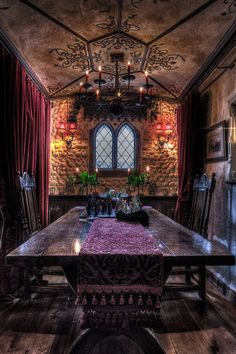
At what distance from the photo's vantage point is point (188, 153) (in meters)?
5.11

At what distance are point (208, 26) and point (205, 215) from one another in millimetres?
1988

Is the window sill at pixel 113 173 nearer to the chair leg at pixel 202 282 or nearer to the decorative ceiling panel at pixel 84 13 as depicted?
the decorative ceiling panel at pixel 84 13

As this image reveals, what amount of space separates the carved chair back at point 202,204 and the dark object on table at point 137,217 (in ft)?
1.97

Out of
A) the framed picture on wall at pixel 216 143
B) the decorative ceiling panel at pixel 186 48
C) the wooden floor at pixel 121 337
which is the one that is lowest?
the wooden floor at pixel 121 337

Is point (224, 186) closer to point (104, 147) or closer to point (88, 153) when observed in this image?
point (104, 147)

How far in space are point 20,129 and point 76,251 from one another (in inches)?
104

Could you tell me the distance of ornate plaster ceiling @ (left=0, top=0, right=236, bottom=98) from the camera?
311cm

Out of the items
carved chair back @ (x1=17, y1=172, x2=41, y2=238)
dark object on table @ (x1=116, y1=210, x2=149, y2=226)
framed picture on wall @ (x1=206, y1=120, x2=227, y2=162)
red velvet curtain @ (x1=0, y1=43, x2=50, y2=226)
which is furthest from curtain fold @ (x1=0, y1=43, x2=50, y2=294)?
framed picture on wall @ (x1=206, y1=120, x2=227, y2=162)

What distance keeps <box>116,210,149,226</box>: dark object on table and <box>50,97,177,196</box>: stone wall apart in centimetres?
349

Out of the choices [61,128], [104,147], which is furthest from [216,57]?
[61,128]

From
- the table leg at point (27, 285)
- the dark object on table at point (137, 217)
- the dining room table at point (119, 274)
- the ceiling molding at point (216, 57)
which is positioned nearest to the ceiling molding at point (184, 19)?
the ceiling molding at point (216, 57)

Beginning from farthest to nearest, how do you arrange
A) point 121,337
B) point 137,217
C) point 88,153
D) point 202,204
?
point 88,153
point 202,204
point 137,217
point 121,337

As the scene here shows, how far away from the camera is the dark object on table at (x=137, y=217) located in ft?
8.68

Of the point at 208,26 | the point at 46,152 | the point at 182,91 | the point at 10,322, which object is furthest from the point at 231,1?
the point at 46,152
